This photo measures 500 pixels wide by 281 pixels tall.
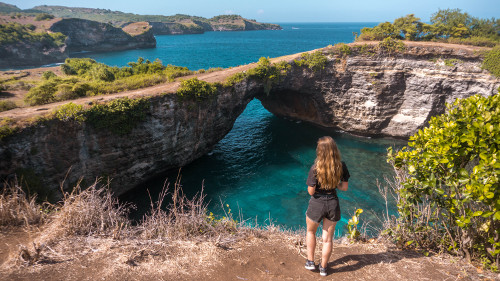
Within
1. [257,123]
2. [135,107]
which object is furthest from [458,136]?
[257,123]

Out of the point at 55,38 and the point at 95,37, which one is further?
the point at 95,37

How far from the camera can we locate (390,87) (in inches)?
1060

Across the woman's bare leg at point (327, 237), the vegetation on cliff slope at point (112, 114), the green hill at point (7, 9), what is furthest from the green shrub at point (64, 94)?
the green hill at point (7, 9)

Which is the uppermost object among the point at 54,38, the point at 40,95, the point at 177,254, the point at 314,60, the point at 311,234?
the point at 54,38

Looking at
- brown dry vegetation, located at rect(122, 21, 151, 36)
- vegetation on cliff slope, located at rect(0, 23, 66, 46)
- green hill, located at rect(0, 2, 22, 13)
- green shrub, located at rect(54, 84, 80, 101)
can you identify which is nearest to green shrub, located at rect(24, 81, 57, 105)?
green shrub, located at rect(54, 84, 80, 101)

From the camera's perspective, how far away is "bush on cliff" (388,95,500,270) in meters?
4.68

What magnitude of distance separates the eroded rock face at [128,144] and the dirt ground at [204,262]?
30.0ft

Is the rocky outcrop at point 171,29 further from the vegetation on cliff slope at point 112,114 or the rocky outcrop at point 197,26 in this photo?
the vegetation on cliff slope at point 112,114

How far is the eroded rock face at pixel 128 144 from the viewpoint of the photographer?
14000 millimetres

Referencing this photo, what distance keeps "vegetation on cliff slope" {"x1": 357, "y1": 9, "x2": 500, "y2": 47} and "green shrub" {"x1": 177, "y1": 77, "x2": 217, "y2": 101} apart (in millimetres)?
20977

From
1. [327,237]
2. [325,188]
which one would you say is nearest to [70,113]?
[325,188]

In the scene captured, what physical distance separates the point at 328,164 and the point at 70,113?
1533 centimetres

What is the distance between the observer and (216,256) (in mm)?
6316

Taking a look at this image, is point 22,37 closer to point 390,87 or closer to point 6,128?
point 6,128
